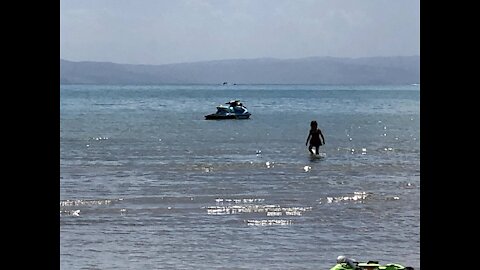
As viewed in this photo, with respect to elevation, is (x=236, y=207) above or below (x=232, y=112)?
below

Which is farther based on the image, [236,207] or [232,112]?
[232,112]

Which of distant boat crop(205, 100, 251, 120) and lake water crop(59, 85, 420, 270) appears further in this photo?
distant boat crop(205, 100, 251, 120)

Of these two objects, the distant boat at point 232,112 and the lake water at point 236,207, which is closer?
the lake water at point 236,207

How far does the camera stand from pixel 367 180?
2325cm

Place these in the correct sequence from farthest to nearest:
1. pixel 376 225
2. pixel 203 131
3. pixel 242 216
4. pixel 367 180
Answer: pixel 203 131 → pixel 367 180 → pixel 242 216 → pixel 376 225

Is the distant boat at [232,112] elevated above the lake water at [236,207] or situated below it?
above

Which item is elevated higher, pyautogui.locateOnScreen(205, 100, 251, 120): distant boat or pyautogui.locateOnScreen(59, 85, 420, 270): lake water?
pyautogui.locateOnScreen(205, 100, 251, 120): distant boat
